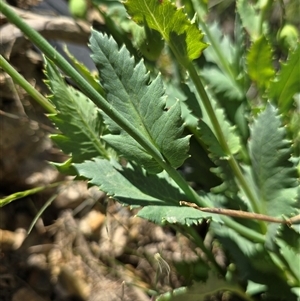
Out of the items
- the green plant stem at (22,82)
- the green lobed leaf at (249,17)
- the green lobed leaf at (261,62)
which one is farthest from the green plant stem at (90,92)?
the green lobed leaf at (249,17)

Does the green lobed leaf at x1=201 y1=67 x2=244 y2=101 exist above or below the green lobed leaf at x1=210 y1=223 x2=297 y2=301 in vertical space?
above

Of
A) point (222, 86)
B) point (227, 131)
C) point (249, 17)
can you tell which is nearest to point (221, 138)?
point (227, 131)

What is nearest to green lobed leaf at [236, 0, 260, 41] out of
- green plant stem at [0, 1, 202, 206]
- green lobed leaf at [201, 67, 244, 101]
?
green lobed leaf at [201, 67, 244, 101]

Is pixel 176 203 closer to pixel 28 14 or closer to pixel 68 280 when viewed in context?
pixel 68 280

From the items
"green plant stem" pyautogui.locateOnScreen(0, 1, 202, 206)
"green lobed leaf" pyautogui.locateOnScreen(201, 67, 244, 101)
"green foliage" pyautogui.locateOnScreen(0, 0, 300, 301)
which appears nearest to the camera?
"green plant stem" pyautogui.locateOnScreen(0, 1, 202, 206)

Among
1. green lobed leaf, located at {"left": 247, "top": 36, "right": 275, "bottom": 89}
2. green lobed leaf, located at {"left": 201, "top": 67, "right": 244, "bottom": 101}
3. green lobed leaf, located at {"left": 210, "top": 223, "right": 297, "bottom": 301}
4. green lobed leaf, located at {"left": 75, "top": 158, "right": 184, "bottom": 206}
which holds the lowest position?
green lobed leaf, located at {"left": 210, "top": 223, "right": 297, "bottom": 301}

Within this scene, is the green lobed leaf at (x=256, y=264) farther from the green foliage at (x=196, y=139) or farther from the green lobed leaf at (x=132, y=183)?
the green lobed leaf at (x=132, y=183)

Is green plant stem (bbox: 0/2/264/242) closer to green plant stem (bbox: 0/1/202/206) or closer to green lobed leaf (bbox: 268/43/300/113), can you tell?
green plant stem (bbox: 0/1/202/206)

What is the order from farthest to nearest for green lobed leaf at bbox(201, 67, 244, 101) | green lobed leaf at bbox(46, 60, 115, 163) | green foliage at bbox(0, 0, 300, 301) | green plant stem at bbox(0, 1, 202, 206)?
green lobed leaf at bbox(201, 67, 244, 101) → green lobed leaf at bbox(46, 60, 115, 163) → green foliage at bbox(0, 0, 300, 301) → green plant stem at bbox(0, 1, 202, 206)
